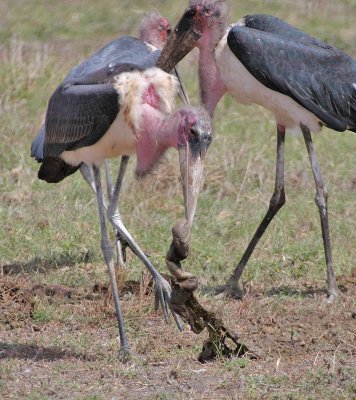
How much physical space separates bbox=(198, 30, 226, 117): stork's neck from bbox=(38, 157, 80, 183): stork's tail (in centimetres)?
83

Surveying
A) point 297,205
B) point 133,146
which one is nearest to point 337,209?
point 297,205

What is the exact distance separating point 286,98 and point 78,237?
1.61 meters

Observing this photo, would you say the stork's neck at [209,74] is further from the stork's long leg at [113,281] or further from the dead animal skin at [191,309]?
the dead animal skin at [191,309]

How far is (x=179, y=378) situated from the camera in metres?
4.84

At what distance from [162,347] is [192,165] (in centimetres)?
90

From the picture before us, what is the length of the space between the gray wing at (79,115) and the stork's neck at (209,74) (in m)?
1.01

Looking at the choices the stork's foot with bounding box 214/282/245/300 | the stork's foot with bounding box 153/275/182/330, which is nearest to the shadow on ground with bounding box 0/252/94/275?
the stork's foot with bounding box 214/282/245/300

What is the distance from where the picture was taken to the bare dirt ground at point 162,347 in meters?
4.67

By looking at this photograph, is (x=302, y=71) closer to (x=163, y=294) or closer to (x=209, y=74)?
(x=209, y=74)

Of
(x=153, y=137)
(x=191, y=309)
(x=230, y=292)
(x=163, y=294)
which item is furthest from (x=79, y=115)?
(x=230, y=292)

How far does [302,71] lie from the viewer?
20.4 ft

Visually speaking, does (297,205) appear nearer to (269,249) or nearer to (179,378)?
(269,249)

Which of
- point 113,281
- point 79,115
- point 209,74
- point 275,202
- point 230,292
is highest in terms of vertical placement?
point 79,115

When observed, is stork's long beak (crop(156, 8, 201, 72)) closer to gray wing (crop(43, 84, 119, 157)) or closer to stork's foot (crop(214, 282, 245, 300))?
gray wing (crop(43, 84, 119, 157))
